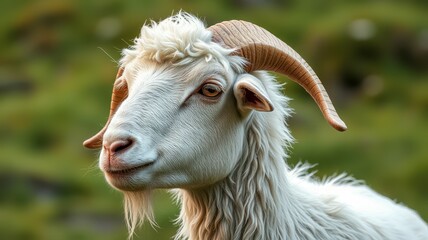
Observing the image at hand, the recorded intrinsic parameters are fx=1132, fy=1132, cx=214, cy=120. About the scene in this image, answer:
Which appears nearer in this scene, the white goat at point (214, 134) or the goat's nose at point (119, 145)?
the goat's nose at point (119, 145)

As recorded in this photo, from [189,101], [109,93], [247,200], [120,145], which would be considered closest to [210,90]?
[189,101]

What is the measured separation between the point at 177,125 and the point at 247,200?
0.84m

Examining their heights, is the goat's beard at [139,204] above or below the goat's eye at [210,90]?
below

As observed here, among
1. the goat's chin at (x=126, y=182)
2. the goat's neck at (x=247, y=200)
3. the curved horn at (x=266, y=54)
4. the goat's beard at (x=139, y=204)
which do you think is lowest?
the goat's beard at (x=139, y=204)

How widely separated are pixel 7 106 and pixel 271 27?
522 centimetres

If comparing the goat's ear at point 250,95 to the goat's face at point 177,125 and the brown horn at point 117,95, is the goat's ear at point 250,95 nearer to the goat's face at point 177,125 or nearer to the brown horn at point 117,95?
the goat's face at point 177,125

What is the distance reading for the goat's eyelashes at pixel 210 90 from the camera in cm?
715

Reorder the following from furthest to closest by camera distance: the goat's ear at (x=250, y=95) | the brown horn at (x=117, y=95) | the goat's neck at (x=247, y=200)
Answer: the brown horn at (x=117, y=95), the goat's neck at (x=247, y=200), the goat's ear at (x=250, y=95)

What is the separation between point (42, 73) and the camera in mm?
21953

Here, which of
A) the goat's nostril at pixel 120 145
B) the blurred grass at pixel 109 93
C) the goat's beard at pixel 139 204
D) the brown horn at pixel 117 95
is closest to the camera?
the goat's nostril at pixel 120 145

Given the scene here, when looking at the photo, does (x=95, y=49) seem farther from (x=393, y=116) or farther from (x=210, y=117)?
(x=210, y=117)

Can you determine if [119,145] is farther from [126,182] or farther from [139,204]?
A: [139,204]

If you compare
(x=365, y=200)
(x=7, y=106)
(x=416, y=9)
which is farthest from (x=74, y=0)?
(x=365, y=200)

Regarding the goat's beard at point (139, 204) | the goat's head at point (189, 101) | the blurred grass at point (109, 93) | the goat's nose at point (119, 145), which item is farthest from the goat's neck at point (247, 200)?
the blurred grass at point (109, 93)
